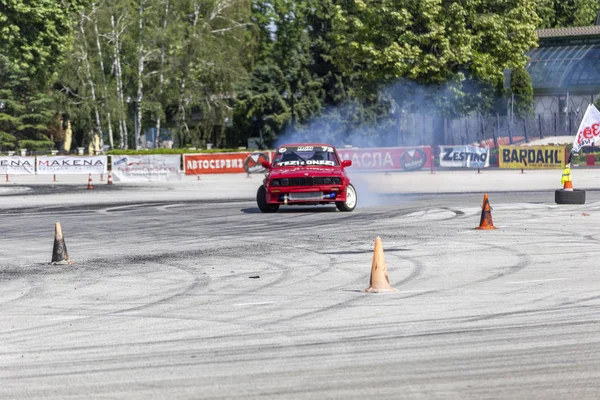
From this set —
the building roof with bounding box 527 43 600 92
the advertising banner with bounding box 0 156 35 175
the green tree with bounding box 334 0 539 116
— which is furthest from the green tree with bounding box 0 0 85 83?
the building roof with bounding box 527 43 600 92

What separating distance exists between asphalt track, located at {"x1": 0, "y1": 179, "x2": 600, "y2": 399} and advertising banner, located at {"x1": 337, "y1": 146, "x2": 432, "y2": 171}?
31048 mm

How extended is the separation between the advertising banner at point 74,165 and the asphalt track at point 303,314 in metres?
31.4

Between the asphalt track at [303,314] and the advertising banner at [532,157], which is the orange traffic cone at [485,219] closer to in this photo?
the asphalt track at [303,314]

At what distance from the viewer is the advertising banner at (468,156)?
5138 cm

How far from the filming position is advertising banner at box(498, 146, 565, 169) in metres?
49.3

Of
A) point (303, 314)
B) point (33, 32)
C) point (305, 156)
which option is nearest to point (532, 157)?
point (33, 32)

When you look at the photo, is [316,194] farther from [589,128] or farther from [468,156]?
[468,156]

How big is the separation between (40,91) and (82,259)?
205 ft

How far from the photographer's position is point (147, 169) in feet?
156

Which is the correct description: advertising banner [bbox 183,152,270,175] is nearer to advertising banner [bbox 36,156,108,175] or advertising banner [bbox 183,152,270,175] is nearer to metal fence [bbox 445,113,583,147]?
advertising banner [bbox 36,156,108,175]

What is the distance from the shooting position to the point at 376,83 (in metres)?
62.9

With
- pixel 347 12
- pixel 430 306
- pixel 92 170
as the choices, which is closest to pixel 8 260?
pixel 430 306

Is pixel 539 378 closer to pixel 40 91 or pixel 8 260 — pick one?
pixel 8 260

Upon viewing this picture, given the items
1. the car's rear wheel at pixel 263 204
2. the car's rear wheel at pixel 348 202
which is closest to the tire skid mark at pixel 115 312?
the car's rear wheel at pixel 348 202
